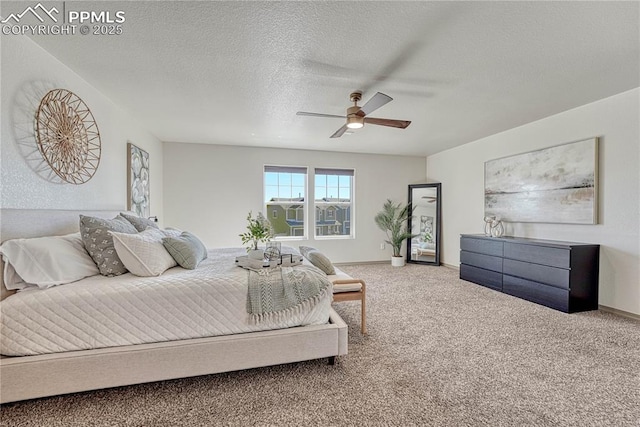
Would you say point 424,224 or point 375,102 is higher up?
point 375,102

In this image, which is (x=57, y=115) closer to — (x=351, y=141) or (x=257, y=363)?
(x=257, y=363)

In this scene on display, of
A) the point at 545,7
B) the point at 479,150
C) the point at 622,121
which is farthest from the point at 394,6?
the point at 479,150

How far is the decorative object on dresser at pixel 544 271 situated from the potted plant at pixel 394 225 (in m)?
1.73

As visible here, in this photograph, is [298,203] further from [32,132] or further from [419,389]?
[419,389]

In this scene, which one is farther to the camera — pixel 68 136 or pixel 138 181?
pixel 138 181

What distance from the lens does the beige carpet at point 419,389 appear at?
1543 mm

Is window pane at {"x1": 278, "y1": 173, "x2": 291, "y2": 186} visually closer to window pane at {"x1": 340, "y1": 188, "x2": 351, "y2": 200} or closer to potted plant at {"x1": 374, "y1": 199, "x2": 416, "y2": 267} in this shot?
window pane at {"x1": 340, "y1": 188, "x2": 351, "y2": 200}

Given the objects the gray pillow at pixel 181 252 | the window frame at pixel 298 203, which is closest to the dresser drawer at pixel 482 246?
the window frame at pixel 298 203

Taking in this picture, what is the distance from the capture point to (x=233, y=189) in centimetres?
526

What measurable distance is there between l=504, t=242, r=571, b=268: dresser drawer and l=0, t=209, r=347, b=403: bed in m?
2.84

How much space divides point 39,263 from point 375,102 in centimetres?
262

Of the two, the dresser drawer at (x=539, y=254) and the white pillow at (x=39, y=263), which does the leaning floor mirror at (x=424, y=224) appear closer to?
the dresser drawer at (x=539, y=254)

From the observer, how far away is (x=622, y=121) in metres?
3.01

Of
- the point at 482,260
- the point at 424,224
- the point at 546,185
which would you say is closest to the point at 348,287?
the point at 482,260
